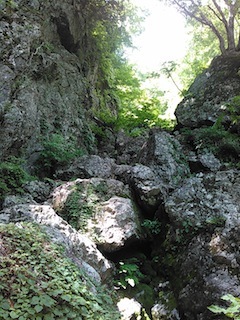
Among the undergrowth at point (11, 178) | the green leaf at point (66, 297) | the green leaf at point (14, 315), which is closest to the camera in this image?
the green leaf at point (14, 315)

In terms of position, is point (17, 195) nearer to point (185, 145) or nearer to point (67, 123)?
point (67, 123)

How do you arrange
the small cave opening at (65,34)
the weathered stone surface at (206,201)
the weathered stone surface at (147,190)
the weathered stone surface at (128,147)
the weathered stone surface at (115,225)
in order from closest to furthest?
the weathered stone surface at (115,225), the weathered stone surface at (206,201), the weathered stone surface at (147,190), the weathered stone surface at (128,147), the small cave opening at (65,34)

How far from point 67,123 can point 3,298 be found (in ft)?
28.6

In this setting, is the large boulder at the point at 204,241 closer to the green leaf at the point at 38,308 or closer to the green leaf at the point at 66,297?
the green leaf at the point at 66,297

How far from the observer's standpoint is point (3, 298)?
2756 millimetres

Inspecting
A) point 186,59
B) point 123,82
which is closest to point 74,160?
point 123,82

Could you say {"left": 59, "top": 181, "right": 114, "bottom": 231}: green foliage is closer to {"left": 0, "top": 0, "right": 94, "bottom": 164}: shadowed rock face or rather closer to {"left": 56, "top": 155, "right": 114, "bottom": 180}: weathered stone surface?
{"left": 56, "top": 155, "right": 114, "bottom": 180}: weathered stone surface

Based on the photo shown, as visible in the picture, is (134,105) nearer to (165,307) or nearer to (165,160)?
(165,160)

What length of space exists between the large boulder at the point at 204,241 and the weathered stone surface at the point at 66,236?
1470 mm

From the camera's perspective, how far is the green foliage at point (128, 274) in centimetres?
527

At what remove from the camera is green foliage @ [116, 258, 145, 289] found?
5.27 m

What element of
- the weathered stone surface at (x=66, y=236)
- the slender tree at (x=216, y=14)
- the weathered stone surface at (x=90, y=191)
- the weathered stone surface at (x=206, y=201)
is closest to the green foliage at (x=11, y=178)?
the weathered stone surface at (x=90, y=191)

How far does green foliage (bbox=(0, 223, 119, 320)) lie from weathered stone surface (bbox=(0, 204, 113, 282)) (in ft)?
1.72

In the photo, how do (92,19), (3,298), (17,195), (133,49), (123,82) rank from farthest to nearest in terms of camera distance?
(133,49)
(123,82)
(92,19)
(17,195)
(3,298)
